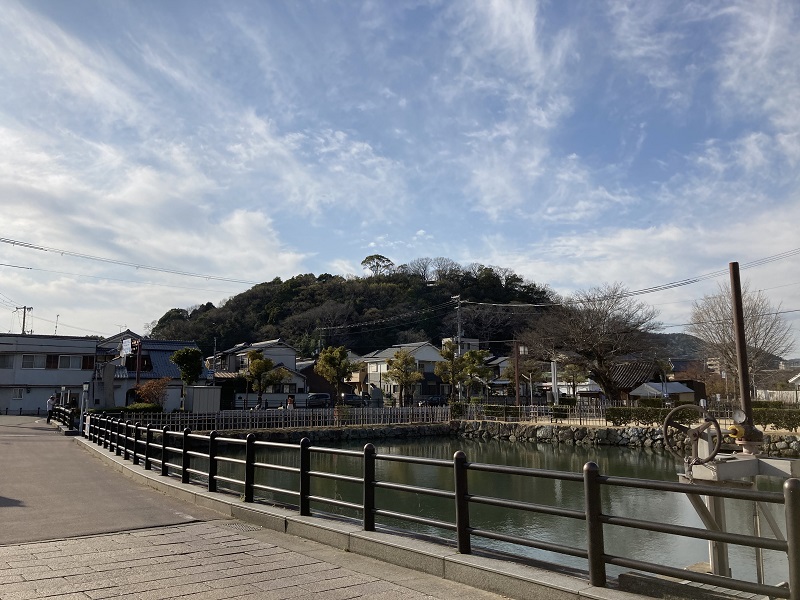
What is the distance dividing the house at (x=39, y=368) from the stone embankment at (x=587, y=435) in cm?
2812

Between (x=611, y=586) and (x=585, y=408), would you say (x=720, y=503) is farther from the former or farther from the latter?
(x=585, y=408)

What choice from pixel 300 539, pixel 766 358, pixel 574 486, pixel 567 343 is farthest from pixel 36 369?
pixel 766 358

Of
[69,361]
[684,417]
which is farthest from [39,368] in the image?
[684,417]

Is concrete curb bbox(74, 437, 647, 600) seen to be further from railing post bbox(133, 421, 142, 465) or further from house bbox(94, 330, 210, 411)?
house bbox(94, 330, 210, 411)

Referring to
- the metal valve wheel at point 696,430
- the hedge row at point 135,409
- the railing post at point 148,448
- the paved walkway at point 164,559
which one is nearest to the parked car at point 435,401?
the hedge row at point 135,409

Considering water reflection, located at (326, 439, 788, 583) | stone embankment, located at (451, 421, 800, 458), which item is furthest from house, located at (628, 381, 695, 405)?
water reflection, located at (326, 439, 788, 583)

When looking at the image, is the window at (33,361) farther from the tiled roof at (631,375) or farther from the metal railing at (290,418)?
the tiled roof at (631,375)

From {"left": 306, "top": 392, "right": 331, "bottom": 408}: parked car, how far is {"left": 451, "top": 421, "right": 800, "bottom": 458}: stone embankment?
1610cm

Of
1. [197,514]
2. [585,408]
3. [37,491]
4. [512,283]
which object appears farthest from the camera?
[512,283]

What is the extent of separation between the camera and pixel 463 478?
17.7 ft

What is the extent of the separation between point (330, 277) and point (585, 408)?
5808 cm

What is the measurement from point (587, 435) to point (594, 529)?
28.7 metres

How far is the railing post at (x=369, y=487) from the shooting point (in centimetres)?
640

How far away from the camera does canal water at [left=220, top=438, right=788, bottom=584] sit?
376 inches
